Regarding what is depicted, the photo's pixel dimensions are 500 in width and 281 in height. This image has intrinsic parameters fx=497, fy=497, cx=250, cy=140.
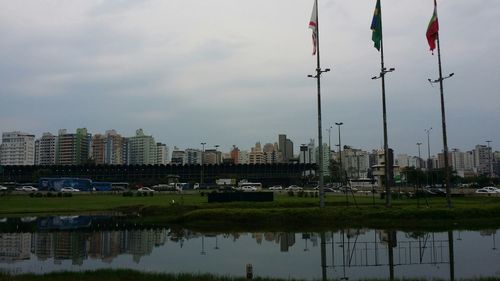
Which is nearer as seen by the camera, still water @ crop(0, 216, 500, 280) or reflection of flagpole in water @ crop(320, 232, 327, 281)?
reflection of flagpole in water @ crop(320, 232, 327, 281)

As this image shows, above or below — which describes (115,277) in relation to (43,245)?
above

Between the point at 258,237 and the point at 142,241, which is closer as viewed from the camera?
the point at 142,241

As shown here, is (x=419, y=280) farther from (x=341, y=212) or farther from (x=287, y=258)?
(x=341, y=212)

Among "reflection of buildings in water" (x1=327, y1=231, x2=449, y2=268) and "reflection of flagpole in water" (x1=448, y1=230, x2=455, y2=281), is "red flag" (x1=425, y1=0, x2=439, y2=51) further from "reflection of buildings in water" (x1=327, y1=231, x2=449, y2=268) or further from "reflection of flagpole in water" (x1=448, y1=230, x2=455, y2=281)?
"reflection of buildings in water" (x1=327, y1=231, x2=449, y2=268)

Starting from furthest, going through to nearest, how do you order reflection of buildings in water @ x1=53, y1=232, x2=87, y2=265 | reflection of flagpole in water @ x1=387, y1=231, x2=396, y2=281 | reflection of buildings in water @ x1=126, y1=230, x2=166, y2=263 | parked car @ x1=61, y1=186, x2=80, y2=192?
parked car @ x1=61, y1=186, x2=80, y2=192
reflection of buildings in water @ x1=126, y1=230, x2=166, y2=263
reflection of buildings in water @ x1=53, y1=232, x2=87, y2=265
reflection of flagpole in water @ x1=387, y1=231, x2=396, y2=281

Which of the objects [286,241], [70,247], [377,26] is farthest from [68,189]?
[286,241]

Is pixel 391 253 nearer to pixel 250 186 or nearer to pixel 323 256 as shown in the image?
pixel 323 256

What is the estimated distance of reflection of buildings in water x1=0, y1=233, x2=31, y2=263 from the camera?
84.3 feet

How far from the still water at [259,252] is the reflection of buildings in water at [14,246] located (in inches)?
2.0

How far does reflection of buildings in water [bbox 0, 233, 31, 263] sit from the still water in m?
0.05

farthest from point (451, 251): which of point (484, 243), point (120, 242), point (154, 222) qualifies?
point (154, 222)

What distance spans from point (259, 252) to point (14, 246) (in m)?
15.0

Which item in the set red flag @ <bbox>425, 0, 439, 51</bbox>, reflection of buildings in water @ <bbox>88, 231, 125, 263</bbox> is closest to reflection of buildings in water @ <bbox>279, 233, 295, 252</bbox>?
reflection of buildings in water @ <bbox>88, 231, 125, 263</bbox>

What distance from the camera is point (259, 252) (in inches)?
1056
